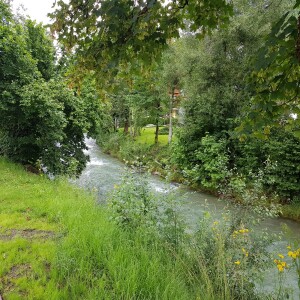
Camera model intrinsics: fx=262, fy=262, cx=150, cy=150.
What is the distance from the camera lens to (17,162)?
925 cm

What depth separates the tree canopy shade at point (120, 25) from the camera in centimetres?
171

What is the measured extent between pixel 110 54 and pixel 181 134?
11502mm

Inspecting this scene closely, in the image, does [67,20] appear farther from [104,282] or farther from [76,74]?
[104,282]

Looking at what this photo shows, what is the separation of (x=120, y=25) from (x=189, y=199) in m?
9.61

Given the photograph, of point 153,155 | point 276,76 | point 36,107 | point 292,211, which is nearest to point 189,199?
point 292,211

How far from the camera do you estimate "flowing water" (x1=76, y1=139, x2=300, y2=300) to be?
457cm

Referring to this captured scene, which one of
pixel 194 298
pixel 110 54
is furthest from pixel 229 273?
pixel 110 54

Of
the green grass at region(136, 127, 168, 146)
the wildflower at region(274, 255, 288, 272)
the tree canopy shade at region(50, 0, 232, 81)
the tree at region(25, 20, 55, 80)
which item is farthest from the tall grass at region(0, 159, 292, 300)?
the green grass at region(136, 127, 168, 146)

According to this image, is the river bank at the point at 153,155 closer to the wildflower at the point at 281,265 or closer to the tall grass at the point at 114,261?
the tall grass at the point at 114,261

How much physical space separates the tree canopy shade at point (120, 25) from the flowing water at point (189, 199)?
102 inches

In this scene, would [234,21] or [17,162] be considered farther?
[234,21]

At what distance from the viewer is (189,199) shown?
10.8 metres

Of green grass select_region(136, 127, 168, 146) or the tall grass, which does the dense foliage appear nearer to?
the tall grass

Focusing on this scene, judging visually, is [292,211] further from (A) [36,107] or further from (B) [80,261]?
(A) [36,107]
